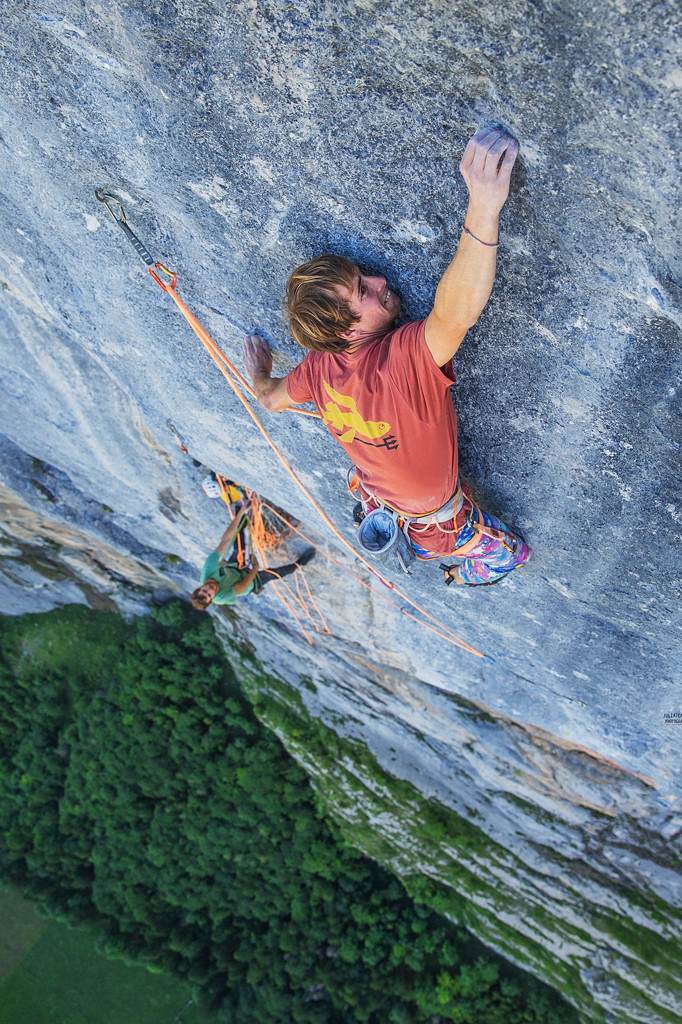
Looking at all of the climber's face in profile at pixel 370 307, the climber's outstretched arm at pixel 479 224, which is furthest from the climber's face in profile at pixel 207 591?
the climber's outstretched arm at pixel 479 224

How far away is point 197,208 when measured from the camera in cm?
259

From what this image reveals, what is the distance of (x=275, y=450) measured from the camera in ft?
11.0

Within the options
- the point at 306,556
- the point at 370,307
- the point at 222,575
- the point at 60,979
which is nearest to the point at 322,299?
the point at 370,307

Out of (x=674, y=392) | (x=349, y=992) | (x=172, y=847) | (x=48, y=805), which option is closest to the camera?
(x=674, y=392)

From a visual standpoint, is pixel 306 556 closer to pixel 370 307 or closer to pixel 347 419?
pixel 347 419

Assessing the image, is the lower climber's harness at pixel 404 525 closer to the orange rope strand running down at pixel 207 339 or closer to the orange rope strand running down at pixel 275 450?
the orange rope strand running down at pixel 207 339

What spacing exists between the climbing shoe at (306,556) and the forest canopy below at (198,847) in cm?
443

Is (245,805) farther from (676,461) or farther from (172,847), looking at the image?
(676,461)

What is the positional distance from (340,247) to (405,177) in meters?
0.39

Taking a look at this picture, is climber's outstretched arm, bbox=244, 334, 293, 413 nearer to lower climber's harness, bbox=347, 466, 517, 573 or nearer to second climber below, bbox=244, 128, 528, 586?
second climber below, bbox=244, 128, 528, 586

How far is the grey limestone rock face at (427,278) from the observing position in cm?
187

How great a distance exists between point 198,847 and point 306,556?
6.74m

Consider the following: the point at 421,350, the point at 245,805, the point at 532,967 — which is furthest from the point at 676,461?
the point at 245,805

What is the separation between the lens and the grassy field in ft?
36.1
